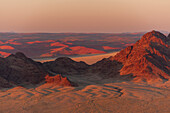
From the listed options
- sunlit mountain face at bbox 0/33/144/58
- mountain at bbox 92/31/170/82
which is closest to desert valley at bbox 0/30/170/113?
mountain at bbox 92/31/170/82

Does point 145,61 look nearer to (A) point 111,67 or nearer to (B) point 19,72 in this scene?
(A) point 111,67

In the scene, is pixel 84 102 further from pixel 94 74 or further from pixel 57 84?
pixel 94 74

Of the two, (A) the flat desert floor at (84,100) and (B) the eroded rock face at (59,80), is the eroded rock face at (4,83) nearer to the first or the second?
(A) the flat desert floor at (84,100)

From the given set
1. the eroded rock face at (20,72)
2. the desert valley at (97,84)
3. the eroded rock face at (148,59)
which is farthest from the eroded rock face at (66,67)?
the eroded rock face at (20,72)

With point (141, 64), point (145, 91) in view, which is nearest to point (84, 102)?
point (145, 91)

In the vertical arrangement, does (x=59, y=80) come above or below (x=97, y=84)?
above

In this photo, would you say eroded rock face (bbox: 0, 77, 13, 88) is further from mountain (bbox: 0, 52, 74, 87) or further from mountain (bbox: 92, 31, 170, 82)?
mountain (bbox: 92, 31, 170, 82)

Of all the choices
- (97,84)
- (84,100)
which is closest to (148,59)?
(97,84)
